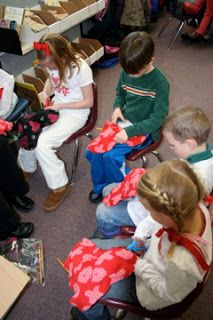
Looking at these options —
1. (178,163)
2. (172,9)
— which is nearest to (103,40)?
(172,9)

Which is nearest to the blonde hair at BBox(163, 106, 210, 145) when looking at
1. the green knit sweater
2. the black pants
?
the green knit sweater

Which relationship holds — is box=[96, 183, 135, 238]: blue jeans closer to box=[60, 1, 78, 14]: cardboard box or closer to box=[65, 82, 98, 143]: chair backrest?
box=[65, 82, 98, 143]: chair backrest

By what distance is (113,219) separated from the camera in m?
1.34

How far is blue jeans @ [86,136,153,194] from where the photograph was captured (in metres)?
1.65

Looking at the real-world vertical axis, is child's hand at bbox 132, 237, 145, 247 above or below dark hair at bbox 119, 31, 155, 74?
below

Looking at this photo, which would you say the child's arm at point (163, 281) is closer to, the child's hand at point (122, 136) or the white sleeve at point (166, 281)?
the white sleeve at point (166, 281)

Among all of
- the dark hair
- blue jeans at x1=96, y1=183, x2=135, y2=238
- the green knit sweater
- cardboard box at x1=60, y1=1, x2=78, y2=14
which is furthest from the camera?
cardboard box at x1=60, y1=1, x2=78, y2=14

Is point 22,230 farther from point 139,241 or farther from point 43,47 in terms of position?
point 43,47

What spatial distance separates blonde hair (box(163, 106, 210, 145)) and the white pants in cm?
75

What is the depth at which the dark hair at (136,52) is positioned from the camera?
1.45 meters

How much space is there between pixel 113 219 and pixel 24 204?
0.84 m

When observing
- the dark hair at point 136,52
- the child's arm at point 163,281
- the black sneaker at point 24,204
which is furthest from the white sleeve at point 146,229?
the black sneaker at point 24,204

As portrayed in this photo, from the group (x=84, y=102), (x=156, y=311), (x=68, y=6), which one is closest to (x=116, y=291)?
(x=156, y=311)

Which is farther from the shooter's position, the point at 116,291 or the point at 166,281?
the point at 116,291
